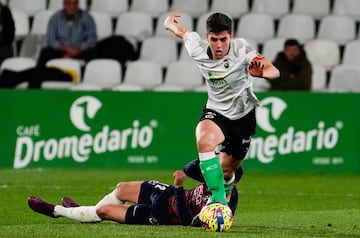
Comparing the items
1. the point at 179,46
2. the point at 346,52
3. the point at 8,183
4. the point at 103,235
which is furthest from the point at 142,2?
the point at 103,235

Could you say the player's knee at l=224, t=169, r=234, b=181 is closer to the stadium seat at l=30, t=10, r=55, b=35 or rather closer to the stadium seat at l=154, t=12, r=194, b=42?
the stadium seat at l=154, t=12, r=194, b=42

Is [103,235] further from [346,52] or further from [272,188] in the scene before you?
[346,52]

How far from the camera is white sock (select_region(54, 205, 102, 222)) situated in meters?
9.83

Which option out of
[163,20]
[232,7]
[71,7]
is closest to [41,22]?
[71,7]

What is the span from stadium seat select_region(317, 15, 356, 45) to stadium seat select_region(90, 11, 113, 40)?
143 inches

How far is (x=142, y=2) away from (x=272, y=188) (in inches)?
257

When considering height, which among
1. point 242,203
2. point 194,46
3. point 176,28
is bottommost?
point 242,203

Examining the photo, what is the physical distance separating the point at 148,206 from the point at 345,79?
951 centimetres

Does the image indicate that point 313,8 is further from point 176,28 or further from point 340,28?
point 176,28

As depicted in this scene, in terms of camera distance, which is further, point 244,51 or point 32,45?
point 32,45

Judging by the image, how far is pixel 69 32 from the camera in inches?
741

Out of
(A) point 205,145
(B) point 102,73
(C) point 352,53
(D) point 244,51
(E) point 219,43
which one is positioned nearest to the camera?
(A) point 205,145

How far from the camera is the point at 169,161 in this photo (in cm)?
1712

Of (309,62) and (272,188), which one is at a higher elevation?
(309,62)
